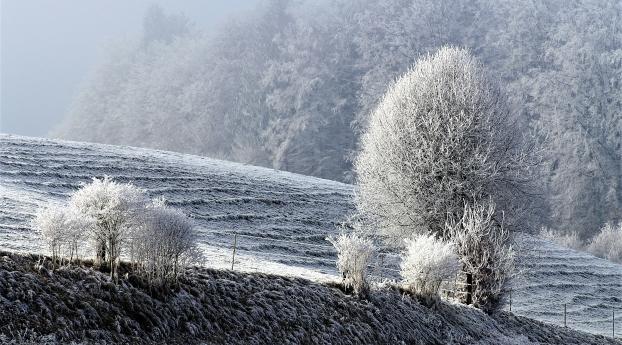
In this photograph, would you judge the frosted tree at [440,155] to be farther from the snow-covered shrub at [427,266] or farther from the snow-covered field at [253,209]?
the snow-covered shrub at [427,266]

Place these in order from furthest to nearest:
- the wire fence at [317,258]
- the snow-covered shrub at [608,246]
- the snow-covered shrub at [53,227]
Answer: the snow-covered shrub at [608,246]
the wire fence at [317,258]
the snow-covered shrub at [53,227]

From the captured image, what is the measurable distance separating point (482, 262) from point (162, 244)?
1349 cm

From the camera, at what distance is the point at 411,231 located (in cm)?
3062

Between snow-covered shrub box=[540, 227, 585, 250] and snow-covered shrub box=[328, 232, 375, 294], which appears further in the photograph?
snow-covered shrub box=[540, 227, 585, 250]

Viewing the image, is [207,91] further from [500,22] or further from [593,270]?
[593,270]

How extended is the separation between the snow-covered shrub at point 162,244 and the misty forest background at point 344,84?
227 feet

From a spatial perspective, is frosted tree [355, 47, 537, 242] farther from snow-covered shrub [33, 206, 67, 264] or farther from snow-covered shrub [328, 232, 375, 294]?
snow-covered shrub [33, 206, 67, 264]

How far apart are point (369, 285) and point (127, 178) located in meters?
22.2

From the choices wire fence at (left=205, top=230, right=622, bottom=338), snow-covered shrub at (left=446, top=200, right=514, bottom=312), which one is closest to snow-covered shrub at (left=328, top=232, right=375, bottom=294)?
wire fence at (left=205, top=230, right=622, bottom=338)

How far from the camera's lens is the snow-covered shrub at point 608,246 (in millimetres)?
64312

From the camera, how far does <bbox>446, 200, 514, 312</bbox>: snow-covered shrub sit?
26578 mm

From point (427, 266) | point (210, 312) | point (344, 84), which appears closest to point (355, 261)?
point (427, 266)

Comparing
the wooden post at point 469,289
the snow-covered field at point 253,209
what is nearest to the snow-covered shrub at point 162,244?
the snow-covered field at point 253,209

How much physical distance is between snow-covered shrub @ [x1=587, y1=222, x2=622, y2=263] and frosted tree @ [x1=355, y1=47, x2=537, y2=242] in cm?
3604
